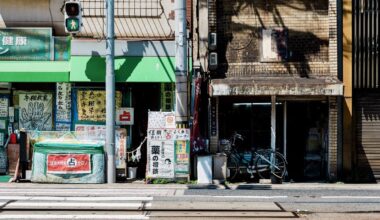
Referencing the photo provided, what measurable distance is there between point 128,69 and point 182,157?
10.9 ft

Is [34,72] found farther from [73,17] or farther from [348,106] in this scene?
[348,106]

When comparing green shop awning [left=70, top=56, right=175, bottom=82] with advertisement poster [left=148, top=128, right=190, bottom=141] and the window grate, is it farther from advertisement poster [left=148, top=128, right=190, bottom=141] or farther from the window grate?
advertisement poster [left=148, top=128, right=190, bottom=141]

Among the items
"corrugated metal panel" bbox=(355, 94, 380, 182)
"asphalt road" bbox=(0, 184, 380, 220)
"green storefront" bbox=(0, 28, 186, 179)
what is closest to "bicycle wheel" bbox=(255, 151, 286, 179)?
"asphalt road" bbox=(0, 184, 380, 220)

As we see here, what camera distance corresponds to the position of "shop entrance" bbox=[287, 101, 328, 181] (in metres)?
18.6

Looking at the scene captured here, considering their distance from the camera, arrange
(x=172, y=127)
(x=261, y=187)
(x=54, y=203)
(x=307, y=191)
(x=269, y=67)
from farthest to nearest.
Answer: (x=269, y=67) < (x=172, y=127) < (x=261, y=187) < (x=307, y=191) < (x=54, y=203)

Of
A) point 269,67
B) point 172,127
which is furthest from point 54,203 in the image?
point 269,67

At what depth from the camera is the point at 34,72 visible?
18.0 meters

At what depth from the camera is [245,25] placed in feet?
61.8

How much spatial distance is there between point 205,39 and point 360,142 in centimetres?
593

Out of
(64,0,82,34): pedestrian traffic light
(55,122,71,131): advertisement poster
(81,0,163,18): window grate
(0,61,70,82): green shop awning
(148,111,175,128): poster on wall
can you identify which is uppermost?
(81,0,163,18): window grate

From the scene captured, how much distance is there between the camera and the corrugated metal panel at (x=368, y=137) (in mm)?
18219

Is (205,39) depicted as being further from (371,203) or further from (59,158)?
(371,203)

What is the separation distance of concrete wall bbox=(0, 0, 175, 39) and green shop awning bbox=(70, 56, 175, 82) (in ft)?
3.39

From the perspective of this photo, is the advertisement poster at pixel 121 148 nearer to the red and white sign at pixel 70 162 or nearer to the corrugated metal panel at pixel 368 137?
the red and white sign at pixel 70 162
